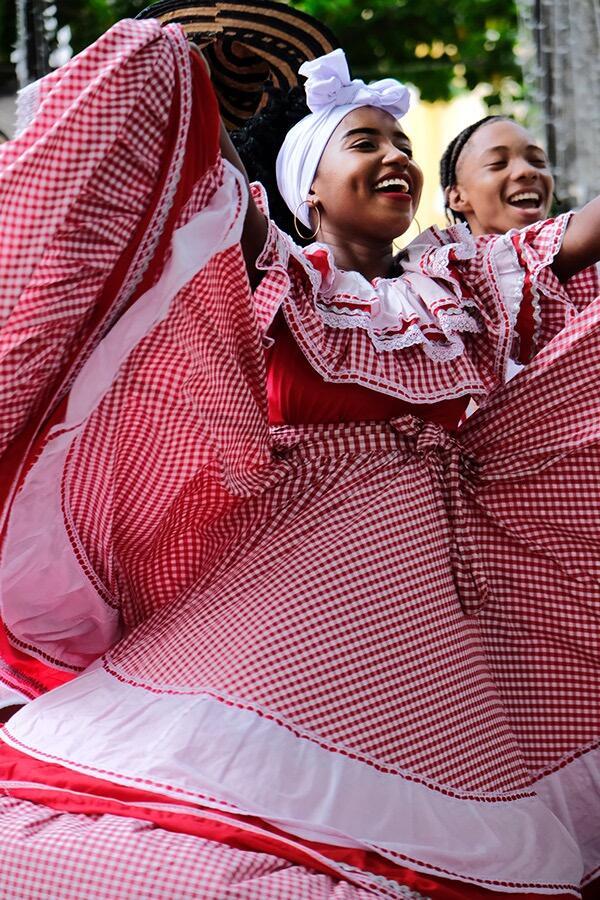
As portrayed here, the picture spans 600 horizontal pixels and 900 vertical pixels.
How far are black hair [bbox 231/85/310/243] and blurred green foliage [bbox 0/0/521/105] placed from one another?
4.69 m

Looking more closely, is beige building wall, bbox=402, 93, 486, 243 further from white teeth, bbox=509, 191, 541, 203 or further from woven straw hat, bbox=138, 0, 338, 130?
woven straw hat, bbox=138, 0, 338, 130

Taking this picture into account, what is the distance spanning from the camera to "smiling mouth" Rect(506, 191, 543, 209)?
109 inches

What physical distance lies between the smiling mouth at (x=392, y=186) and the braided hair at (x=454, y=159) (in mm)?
1074

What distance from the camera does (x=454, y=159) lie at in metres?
3.00

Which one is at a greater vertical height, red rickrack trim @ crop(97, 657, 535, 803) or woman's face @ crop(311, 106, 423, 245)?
woman's face @ crop(311, 106, 423, 245)

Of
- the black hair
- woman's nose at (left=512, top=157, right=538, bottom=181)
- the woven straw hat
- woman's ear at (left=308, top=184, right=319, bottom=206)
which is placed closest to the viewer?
woman's ear at (left=308, top=184, right=319, bottom=206)

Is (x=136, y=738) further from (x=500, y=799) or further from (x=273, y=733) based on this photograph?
(x=500, y=799)

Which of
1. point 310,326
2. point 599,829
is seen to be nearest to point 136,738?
point 310,326

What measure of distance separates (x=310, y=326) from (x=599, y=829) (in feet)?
2.86

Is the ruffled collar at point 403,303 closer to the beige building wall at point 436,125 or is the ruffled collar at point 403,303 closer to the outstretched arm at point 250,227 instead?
the outstretched arm at point 250,227

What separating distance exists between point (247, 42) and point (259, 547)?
1.41 m

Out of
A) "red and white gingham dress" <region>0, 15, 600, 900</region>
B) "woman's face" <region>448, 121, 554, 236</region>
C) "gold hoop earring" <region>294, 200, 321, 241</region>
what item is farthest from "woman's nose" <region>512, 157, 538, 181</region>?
"red and white gingham dress" <region>0, 15, 600, 900</region>

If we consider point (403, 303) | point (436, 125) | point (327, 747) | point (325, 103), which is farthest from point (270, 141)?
point (436, 125)

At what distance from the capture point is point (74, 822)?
1.32 meters
